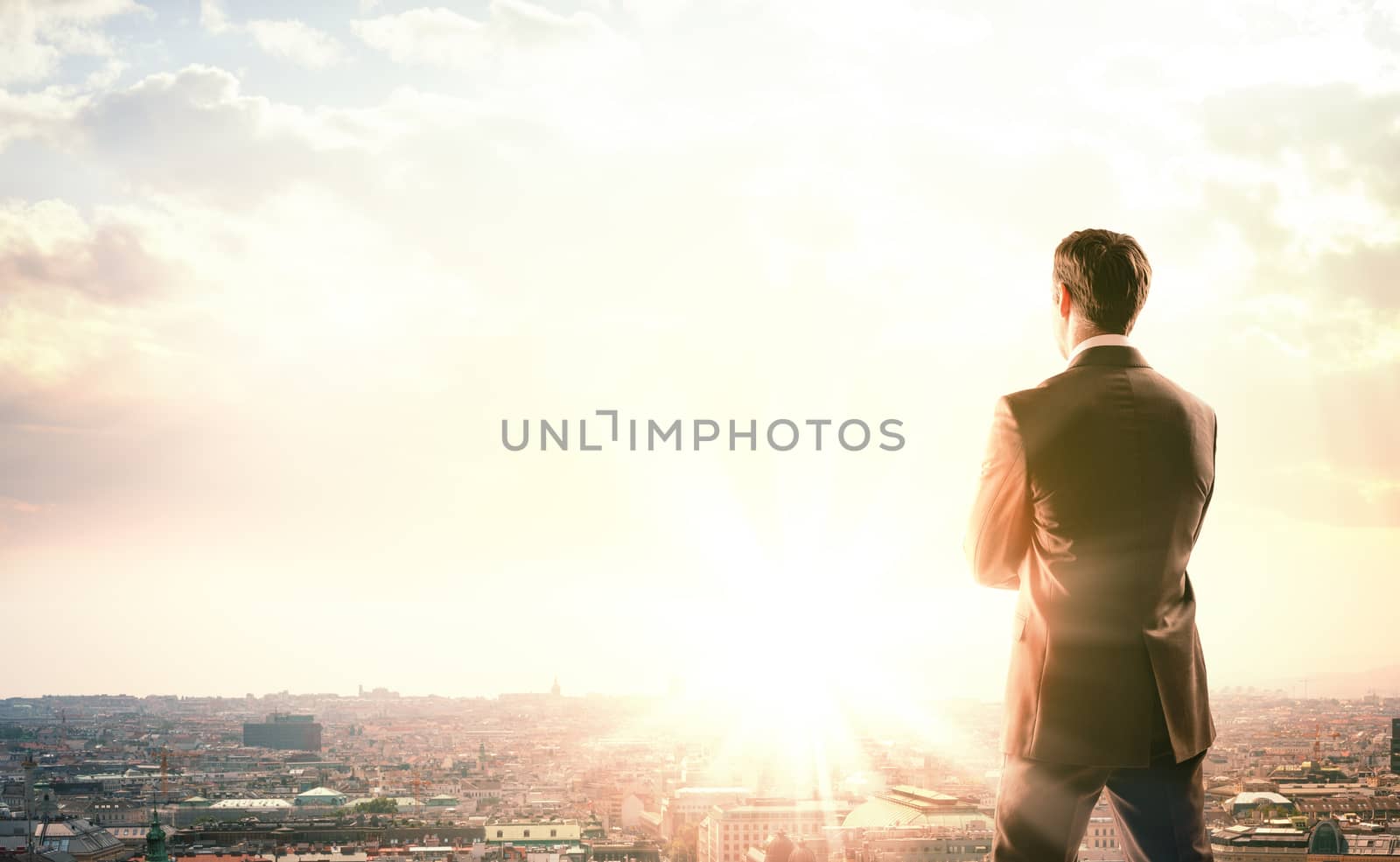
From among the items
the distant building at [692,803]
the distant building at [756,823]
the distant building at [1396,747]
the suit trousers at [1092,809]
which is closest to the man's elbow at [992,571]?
the suit trousers at [1092,809]

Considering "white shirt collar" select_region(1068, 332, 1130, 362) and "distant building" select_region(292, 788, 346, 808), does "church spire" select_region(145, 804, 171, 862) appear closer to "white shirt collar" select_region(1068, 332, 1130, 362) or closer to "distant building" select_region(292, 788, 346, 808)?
"distant building" select_region(292, 788, 346, 808)

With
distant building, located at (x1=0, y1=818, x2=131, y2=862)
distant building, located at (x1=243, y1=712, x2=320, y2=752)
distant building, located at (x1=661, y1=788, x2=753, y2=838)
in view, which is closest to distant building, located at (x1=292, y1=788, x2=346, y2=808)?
distant building, located at (x1=0, y1=818, x2=131, y2=862)

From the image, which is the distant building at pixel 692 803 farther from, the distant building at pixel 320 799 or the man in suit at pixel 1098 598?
the man in suit at pixel 1098 598

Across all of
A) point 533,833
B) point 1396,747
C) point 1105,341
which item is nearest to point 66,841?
point 533,833

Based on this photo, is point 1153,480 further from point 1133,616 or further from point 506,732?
point 506,732

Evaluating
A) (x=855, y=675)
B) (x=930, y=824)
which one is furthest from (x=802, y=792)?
(x=930, y=824)

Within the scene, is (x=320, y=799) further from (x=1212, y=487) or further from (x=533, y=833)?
(x=1212, y=487)
